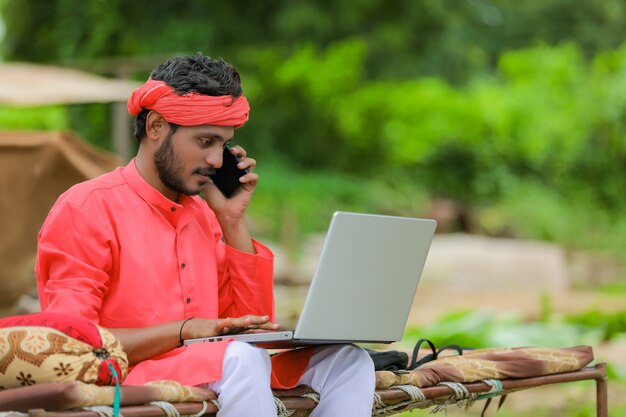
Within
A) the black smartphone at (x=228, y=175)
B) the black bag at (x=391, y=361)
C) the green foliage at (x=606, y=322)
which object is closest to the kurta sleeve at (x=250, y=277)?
the black smartphone at (x=228, y=175)

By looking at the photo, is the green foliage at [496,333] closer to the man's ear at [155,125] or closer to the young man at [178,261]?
the young man at [178,261]

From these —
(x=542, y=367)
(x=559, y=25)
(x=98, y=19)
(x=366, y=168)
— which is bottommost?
(x=542, y=367)

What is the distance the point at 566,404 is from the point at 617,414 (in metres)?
0.49

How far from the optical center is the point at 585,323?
336 inches

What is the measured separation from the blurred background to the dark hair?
4.87 meters

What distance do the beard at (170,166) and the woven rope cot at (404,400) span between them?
0.63 meters

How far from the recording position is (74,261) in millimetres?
2992

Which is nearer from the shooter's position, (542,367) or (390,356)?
(390,356)

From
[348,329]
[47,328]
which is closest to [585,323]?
[348,329]

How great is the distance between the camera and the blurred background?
42.4ft

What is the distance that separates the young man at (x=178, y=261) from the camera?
299cm

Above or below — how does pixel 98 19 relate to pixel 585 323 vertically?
above

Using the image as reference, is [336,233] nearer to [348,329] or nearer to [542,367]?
[348,329]

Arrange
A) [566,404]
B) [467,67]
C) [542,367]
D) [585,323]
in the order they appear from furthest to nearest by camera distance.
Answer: [467,67] → [585,323] → [566,404] → [542,367]
